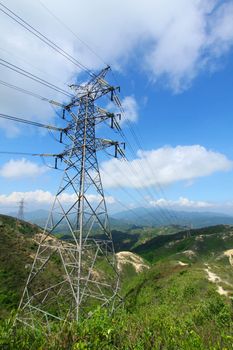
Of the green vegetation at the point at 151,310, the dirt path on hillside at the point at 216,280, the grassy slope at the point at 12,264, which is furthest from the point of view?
the grassy slope at the point at 12,264

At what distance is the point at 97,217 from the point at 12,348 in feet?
47.8

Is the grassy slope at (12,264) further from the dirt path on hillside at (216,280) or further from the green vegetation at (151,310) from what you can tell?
the dirt path on hillside at (216,280)

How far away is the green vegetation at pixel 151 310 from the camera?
1065 centimetres

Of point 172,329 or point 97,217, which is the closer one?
point 172,329

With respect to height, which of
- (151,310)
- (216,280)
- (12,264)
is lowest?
(151,310)

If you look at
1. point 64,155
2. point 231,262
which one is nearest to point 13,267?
point 64,155

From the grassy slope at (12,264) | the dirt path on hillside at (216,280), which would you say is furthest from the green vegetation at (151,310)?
the dirt path on hillside at (216,280)

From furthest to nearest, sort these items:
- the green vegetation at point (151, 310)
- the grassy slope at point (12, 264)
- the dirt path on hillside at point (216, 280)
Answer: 1. the grassy slope at point (12, 264)
2. the dirt path on hillside at point (216, 280)
3. the green vegetation at point (151, 310)

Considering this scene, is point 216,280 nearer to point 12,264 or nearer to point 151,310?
point 151,310

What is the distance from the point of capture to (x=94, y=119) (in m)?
27.9

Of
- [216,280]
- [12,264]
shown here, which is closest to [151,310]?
[216,280]

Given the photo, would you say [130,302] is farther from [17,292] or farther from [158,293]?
[17,292]

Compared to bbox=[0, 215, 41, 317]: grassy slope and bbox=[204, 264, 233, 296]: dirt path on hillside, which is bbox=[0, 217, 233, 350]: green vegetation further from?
bbox=[204, 264, 233, 296]: dirt path on hillside

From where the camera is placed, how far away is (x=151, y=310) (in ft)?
111
